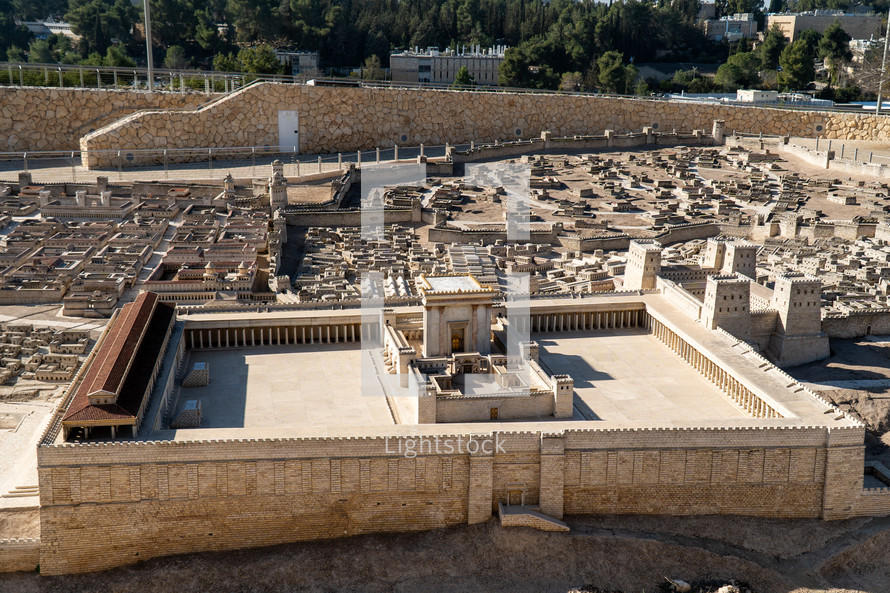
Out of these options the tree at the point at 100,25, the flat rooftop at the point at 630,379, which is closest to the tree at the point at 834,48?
the tree at the point at 100,25

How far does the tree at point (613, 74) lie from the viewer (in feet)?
377

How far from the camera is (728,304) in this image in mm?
44969

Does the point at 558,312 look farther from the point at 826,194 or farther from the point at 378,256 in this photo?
the point at 826,194

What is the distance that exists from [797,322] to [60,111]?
219ft

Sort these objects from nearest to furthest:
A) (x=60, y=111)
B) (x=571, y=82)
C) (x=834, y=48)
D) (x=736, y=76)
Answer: (x=60, y=111), (x=571, y=82), (x=736, y=76), (x=834, y=48)

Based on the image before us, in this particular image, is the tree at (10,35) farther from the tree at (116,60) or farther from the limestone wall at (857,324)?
the limestone wall at (857,324)

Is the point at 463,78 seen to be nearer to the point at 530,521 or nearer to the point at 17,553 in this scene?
the point at 530,521

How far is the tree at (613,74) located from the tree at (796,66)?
21370mm

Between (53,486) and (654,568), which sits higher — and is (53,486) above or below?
above

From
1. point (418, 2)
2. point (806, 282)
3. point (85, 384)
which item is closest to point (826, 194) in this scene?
point (806, 282)

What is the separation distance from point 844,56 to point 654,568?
11751cm

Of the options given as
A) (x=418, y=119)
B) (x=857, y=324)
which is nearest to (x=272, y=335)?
(x=857, y=324)

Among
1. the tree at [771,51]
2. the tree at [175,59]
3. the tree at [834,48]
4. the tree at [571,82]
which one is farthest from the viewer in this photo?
the tree at [771,51]

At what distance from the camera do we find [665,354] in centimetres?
4359
